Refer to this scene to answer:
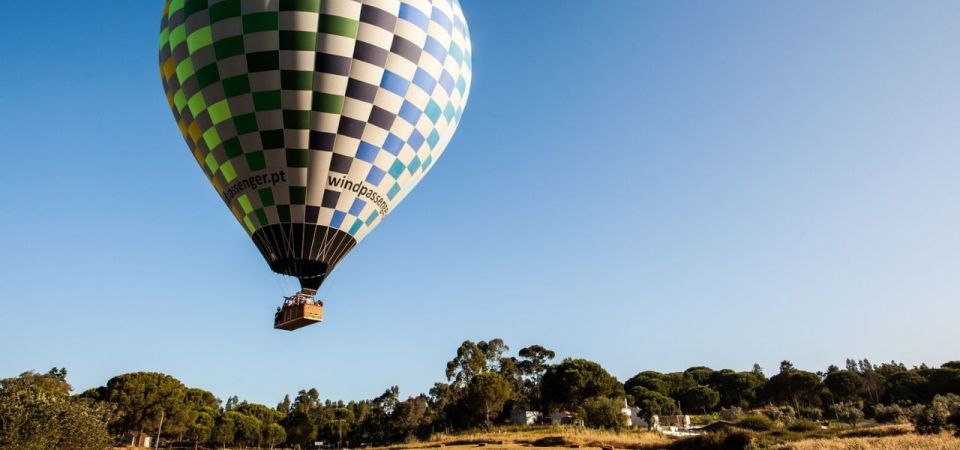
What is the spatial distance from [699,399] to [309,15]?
87059mm

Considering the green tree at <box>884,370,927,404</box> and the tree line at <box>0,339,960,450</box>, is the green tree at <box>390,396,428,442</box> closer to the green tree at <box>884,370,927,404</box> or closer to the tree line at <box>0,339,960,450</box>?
the tree line at <box>0,339,960,450</box>

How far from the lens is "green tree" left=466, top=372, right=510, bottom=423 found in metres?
57.1

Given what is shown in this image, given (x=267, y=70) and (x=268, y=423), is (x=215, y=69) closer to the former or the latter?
(x=267, y=70)

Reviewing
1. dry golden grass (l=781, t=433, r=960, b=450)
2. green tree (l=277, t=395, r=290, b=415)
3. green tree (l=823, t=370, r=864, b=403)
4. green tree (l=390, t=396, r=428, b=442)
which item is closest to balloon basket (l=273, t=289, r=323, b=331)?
dry golden grass (l=781, t=433, r=960, b=450)

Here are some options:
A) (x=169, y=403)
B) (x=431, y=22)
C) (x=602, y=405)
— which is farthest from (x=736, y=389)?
(x=431, y=22)

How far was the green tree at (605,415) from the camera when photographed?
1596 inches

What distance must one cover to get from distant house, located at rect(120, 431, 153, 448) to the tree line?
66.0 inches

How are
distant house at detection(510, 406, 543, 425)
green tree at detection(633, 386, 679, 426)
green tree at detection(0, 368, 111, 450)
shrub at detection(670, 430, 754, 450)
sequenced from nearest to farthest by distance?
green tree at detection(0, 368, 111, 450), shrub at detection(670, 430, 754, 450), green tree at detection(633, 386, 679, 426), distant house at detection(510, 406, 543, 425)

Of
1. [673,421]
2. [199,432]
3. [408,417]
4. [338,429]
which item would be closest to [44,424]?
[199,432]

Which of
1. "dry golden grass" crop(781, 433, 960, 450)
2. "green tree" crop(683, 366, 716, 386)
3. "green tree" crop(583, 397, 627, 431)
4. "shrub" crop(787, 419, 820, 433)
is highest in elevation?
"green tree" crop(683, 366, 716, 386)

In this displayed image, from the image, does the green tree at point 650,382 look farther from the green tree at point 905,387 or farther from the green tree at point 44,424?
the green tree at point 44,424

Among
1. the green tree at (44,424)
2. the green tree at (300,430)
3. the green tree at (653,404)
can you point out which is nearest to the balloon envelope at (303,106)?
the green tree at (44,424)

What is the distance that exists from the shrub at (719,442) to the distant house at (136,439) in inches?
2366

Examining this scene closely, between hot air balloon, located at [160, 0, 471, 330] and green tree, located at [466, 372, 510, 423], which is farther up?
hot air balloon, located at [160, 0, 471, 330]
